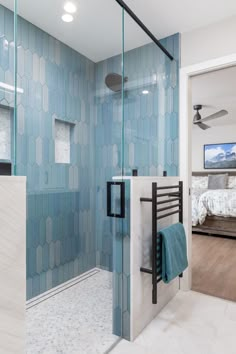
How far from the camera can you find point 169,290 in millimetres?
2064

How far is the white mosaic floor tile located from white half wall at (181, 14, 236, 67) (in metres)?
2.18

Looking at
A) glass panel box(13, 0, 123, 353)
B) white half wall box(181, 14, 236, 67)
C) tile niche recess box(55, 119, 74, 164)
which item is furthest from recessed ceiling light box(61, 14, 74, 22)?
white half wall box(181, 14, 236, 67)

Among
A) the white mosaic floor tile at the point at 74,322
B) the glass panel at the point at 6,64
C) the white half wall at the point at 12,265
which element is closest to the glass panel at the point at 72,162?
the white mosaic floor tile at the point at 74,322

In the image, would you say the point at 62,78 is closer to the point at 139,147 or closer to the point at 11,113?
the point at 11,113

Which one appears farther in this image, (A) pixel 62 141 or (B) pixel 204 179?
(B) pixel 204 179

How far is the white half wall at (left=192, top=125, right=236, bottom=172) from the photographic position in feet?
19.2

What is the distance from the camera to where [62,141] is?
7.88ft

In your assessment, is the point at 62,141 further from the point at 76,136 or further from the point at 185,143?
the point at 185,143

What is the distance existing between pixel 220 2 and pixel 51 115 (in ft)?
5.46

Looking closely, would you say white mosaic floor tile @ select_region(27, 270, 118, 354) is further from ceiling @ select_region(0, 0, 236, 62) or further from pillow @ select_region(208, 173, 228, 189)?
pillow @ select_region(208, 173, 228, 189)

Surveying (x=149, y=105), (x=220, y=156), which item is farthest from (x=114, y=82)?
(x=220, y=156)

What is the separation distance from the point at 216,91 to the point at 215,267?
257 cm

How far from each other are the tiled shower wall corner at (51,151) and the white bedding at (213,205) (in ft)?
8.03

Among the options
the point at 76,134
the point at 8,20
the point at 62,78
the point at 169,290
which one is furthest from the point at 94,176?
the point at 8,20
